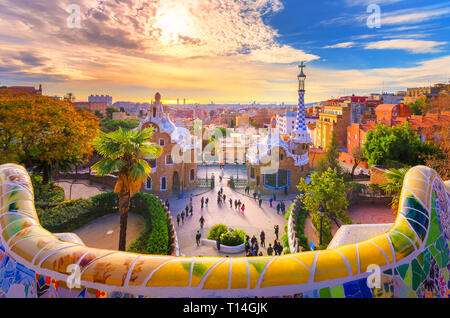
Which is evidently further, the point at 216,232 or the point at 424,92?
the point at 424,92

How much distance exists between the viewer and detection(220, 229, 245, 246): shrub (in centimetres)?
1708

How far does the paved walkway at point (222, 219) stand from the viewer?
727 inches

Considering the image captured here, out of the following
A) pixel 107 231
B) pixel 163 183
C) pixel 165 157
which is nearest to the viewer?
pixel 107 231

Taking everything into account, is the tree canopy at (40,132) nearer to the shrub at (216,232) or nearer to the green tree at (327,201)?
the shrub at (216,232)

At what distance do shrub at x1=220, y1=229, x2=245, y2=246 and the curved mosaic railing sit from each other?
13.1 meters

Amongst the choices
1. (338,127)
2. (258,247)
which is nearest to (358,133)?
(338,127)

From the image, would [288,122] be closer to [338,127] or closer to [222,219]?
[338,127]

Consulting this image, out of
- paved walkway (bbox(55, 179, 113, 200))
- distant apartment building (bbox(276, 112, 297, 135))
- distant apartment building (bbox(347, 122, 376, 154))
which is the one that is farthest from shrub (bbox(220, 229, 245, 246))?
distant apartment building (bbox(276, 112, 297, 135))

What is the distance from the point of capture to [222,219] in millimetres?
23203

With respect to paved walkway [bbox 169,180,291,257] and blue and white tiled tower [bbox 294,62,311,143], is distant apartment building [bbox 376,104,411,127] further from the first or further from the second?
paved walkway [bbox 169,180,291,257]

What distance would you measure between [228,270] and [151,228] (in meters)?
14.5
